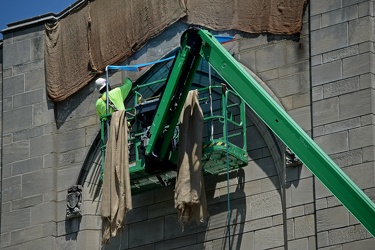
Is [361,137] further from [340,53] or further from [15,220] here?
[15,220]

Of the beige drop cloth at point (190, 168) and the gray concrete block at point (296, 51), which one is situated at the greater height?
the gray concrete block at point (296, 51)

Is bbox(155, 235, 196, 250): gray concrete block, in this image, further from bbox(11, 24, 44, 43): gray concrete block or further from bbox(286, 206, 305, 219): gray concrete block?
bbox(11, 24, 44, 43): gray concrete block

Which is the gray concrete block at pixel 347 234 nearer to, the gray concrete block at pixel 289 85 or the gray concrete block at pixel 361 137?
the gray concrete block at pixel 361 137

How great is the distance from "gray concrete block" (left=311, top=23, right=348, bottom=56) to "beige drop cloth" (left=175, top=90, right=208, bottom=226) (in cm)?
263

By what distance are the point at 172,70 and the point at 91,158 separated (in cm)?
340

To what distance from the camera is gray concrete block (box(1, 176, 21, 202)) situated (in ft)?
129

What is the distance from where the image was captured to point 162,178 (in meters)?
37.4

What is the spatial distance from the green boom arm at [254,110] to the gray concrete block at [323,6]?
7.22 ft

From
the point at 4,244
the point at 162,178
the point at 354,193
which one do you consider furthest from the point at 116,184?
the point at 354,193

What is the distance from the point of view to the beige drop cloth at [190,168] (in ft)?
118

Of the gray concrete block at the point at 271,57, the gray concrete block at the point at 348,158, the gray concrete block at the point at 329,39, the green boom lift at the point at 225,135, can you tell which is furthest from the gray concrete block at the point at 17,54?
the gray concrete block at the point at 348,158

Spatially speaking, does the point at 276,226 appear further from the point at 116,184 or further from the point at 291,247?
the point at 116,184

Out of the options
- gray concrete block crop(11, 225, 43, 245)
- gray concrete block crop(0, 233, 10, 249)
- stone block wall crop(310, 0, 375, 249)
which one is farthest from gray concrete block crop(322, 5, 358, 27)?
gray concrete block crop(0, 233, 10, 249)

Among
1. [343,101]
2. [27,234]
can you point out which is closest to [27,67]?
[27,234]
